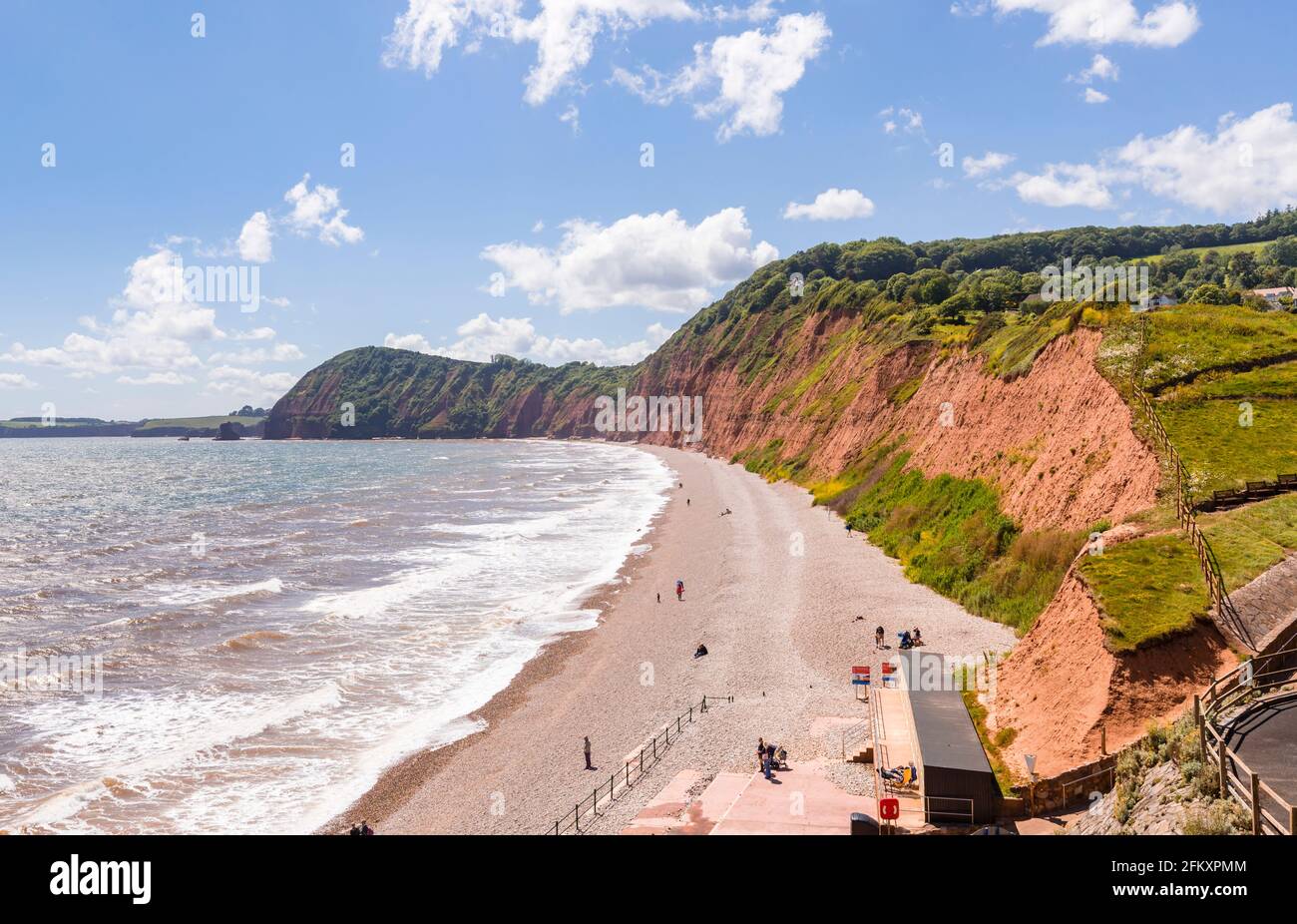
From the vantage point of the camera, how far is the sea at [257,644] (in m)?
23.6

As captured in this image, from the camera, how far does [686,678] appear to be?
31297mm

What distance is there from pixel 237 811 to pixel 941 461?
152ft

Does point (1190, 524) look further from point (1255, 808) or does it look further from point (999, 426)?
point (999, 426)

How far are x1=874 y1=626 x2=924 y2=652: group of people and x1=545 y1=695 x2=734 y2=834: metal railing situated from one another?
26.6ft

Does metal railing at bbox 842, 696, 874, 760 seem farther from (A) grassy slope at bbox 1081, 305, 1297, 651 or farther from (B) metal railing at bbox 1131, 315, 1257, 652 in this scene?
(B) metal railing at bbox 1131, 315, 1257, 652

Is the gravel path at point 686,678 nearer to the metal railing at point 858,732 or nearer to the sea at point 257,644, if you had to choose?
the metal railing at point 858,732

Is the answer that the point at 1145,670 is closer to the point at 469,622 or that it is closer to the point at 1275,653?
the point at 1275,653

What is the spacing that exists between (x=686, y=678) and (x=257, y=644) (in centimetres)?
2123

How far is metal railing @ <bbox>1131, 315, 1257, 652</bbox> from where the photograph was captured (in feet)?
66.2

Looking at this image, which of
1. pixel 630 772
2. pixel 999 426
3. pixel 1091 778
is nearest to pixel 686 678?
pixel 630 772

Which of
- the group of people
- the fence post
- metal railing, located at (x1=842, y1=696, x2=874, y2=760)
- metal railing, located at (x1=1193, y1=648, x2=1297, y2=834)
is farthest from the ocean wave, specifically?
the fence post

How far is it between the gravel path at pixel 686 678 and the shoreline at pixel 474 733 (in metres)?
0.09

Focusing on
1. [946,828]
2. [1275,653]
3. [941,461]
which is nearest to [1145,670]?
[1275,653]
